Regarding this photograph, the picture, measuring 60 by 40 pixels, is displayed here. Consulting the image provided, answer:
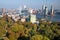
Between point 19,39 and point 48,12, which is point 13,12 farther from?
point 19,39

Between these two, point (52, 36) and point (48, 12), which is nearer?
point (52, 36)

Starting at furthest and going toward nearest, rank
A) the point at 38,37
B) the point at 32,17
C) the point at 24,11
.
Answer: the point at 24,11 → the point at 32,17 → the point at 38,37

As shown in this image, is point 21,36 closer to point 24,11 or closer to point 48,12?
point 48,12

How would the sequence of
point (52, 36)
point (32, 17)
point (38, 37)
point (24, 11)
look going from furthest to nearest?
point (24, 11) < point (32, 17) < point (52, 36) < point (38, 37)

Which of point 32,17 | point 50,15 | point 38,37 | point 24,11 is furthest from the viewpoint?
point 24,11

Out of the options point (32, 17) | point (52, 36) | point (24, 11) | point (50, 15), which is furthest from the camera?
point (24, 11)

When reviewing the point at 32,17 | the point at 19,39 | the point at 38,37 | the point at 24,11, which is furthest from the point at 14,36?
the point at 24,11

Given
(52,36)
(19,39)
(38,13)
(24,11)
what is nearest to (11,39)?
(19,39)

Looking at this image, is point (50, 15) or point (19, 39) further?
point (50, 15)
